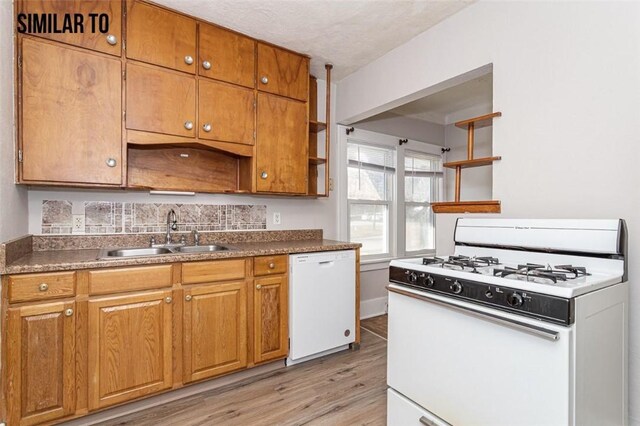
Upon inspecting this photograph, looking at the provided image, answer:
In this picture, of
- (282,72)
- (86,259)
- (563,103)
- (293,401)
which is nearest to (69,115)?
(86,259)

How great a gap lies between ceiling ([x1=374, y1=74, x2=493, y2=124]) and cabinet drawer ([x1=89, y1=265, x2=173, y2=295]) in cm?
295

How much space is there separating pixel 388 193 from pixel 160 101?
272 cm

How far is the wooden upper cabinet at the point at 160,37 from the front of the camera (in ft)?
6.70

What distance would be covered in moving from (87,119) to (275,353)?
2.00m

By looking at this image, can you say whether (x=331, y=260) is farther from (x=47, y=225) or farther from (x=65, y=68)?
(x=65, y=68)

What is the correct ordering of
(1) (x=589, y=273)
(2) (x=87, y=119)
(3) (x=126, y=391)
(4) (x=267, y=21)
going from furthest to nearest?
(4) (x=267, y=21) < (2) (x=87, y=119) < (3) (x=126, y=391) < (1) (x=589, y=273)

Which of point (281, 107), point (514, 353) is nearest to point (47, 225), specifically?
point (281, 107)

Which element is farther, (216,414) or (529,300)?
(216,414)

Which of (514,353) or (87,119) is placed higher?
(87,119)

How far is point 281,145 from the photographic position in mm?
2676

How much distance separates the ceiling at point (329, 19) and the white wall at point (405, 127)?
1.07m

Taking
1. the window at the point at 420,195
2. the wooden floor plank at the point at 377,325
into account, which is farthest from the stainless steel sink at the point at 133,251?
the window at the point at 420,195

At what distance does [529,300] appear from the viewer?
43.9 inches

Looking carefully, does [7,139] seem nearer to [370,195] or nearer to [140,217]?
[140,217]
